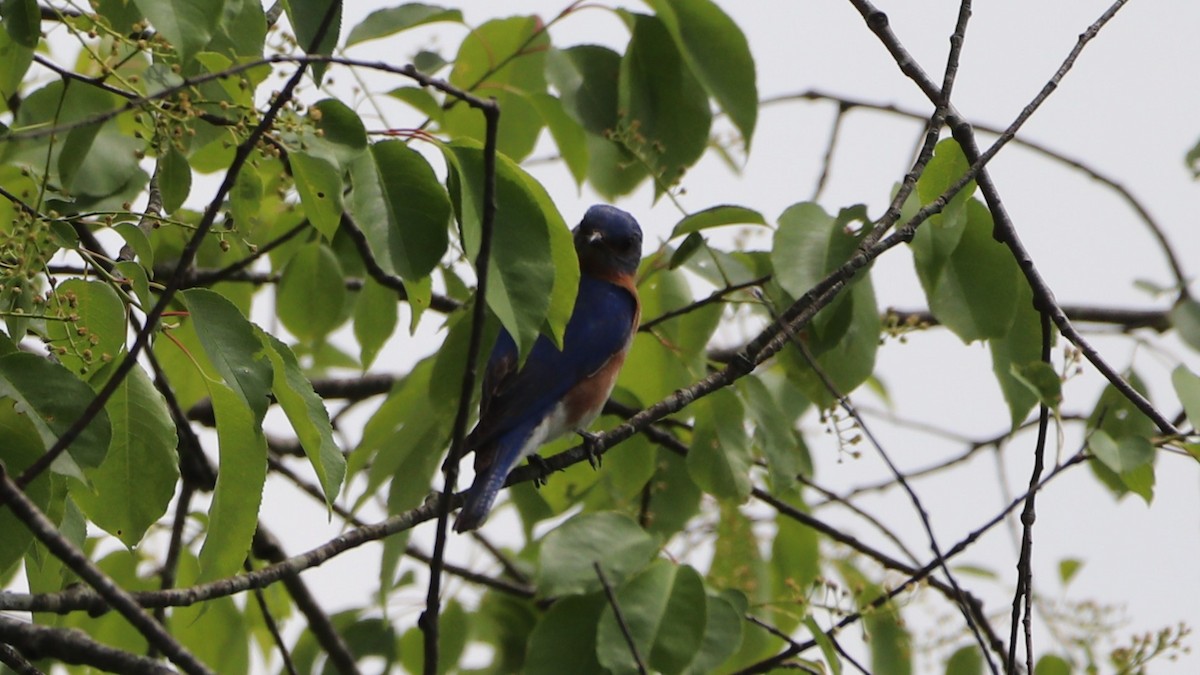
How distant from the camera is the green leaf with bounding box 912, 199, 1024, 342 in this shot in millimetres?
3533

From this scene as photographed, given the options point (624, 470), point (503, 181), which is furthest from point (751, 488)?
point (503, 181)

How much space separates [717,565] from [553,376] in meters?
0.91

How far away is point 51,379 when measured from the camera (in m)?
2.36

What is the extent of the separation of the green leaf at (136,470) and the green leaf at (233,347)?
0.22 m

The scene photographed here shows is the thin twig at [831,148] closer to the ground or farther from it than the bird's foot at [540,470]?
farther from it

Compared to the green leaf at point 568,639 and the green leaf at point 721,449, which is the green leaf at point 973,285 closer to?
the green leaf at point 721,449

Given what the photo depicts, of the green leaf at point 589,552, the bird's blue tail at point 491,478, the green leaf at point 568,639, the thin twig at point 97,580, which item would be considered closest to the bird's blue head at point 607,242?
the bird's blue tail at point 491,478

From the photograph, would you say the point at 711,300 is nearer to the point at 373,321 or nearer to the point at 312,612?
the point at 373,321

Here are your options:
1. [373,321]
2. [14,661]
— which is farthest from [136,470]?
[373,321]

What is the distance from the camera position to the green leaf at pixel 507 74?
4.30 metres

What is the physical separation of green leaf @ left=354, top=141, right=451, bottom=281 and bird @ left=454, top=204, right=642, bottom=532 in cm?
155

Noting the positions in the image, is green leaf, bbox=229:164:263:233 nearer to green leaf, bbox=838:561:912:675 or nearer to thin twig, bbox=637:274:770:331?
thin twig, bbox=637:274:770:331

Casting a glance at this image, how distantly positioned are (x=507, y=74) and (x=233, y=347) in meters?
2.12

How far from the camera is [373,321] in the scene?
4.33 meters
